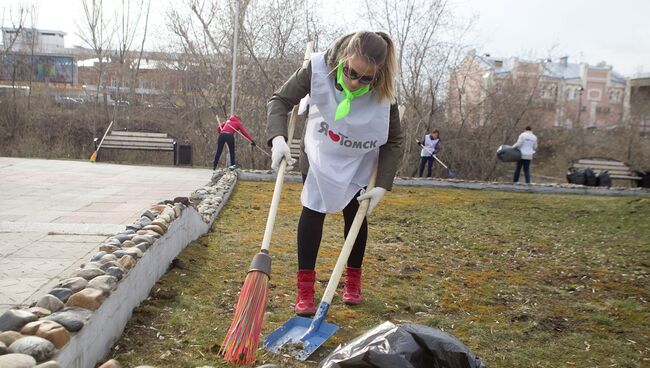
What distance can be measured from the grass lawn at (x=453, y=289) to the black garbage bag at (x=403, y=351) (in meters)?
0.60

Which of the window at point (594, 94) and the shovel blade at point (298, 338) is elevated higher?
the window at point (594, 94)

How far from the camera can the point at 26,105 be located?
24.0 m

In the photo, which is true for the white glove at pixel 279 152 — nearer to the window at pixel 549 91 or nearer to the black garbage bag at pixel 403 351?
the black garbage bag at pixel 403 351

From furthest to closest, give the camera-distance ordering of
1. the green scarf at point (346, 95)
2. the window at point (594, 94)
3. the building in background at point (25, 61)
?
1. the window at point (594, 94)
2. the building in background at point (25, 61)
3. the green scarf at point (346, 95)

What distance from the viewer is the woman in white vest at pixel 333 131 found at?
2.88 m

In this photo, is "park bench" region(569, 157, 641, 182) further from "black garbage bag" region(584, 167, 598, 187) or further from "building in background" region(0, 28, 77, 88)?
"building in background" region(0, 28, 77, 88)

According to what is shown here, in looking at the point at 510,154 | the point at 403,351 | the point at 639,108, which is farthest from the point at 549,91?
the point at 403,351

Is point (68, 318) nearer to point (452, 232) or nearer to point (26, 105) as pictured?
point (452, 232)

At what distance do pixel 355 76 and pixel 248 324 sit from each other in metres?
1.33

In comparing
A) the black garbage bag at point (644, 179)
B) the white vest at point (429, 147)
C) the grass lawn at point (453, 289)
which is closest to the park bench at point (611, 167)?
the black garbage bag at point (644, 179)

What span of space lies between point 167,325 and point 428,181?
9731 mm

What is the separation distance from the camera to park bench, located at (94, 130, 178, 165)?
15453 mm

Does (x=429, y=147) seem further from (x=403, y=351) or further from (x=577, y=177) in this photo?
(x=403, y=351)

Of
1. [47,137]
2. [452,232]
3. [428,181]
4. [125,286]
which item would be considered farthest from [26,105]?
[125,286]
